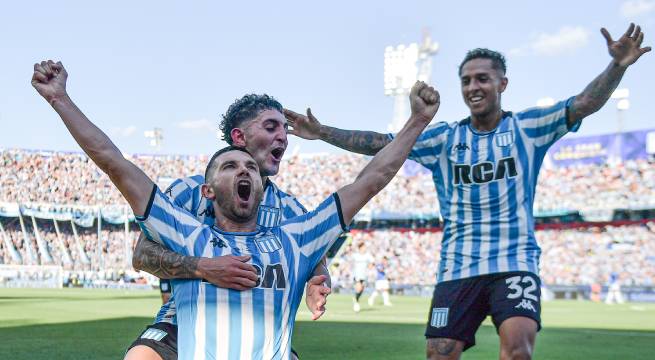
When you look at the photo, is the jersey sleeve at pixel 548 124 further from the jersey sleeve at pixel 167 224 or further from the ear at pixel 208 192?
the jersey sleeve at pixel 167 224

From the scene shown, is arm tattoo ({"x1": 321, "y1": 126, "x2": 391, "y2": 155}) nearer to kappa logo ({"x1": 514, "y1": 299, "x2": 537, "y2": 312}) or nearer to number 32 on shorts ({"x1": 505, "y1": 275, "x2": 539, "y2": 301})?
number 32 on shorts ({"x1": 505, "y1": 275, "x2": 539, "y2": 301})

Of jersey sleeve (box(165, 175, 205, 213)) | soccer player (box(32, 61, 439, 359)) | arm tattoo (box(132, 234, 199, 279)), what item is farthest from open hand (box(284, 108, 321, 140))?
arm tattoo (box(132, 234, 199, 279))

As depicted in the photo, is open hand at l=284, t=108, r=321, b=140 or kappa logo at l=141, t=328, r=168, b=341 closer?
kappa logo at l=141, t=328, r=168, b=341

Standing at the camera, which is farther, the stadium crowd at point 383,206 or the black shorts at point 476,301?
the stadium crowd at point 383,206

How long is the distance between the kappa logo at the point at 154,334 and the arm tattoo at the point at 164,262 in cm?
51

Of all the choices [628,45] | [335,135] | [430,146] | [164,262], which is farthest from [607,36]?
[164,262]

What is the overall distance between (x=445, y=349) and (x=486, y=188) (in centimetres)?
120

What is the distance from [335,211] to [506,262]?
226 cm

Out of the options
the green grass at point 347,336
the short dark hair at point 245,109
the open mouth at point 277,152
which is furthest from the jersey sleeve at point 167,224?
the green grass at point 347,336

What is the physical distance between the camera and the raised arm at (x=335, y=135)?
18.0ft

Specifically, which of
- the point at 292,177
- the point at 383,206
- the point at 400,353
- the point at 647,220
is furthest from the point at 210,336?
the point at 292,177

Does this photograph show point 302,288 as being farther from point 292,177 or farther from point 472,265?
point 292,177

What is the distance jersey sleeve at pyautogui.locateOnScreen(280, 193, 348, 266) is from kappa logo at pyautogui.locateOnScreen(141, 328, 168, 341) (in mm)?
979

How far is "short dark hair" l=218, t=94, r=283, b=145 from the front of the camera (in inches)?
197
